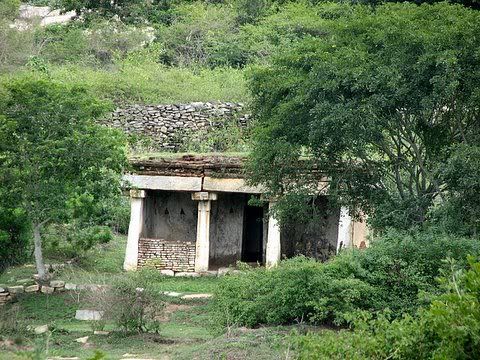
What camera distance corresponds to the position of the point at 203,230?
2836 centimetres

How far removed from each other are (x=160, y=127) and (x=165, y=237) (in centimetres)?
703

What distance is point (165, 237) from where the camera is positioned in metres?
30.0

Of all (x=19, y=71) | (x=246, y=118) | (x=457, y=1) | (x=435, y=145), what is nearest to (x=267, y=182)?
(x=435, y=145)

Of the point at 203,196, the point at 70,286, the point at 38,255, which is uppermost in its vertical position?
the point at 203,196

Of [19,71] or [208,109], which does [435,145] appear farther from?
[19,71]

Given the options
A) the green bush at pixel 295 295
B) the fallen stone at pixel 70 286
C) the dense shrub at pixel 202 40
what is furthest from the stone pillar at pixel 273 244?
the dense shrub at pixel 202 40

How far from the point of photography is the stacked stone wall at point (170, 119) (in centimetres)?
3612

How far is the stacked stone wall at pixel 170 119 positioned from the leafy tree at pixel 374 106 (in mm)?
11844

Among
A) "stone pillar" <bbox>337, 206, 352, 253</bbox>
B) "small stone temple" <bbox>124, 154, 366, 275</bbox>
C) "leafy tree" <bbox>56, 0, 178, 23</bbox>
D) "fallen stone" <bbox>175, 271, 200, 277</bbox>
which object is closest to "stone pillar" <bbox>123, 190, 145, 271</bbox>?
"small stone temple" <bbox>124, 154, 366, 275</bbox>

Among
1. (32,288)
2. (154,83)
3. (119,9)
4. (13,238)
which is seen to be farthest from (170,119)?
(119,9)

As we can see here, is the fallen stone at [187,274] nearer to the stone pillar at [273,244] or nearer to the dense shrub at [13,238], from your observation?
the stone pillar at [273,244]

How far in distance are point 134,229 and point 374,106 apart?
29.8 ft

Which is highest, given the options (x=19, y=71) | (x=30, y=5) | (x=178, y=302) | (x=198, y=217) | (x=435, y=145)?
(x=30, y=5)

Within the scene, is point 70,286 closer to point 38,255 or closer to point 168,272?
point 38,255
